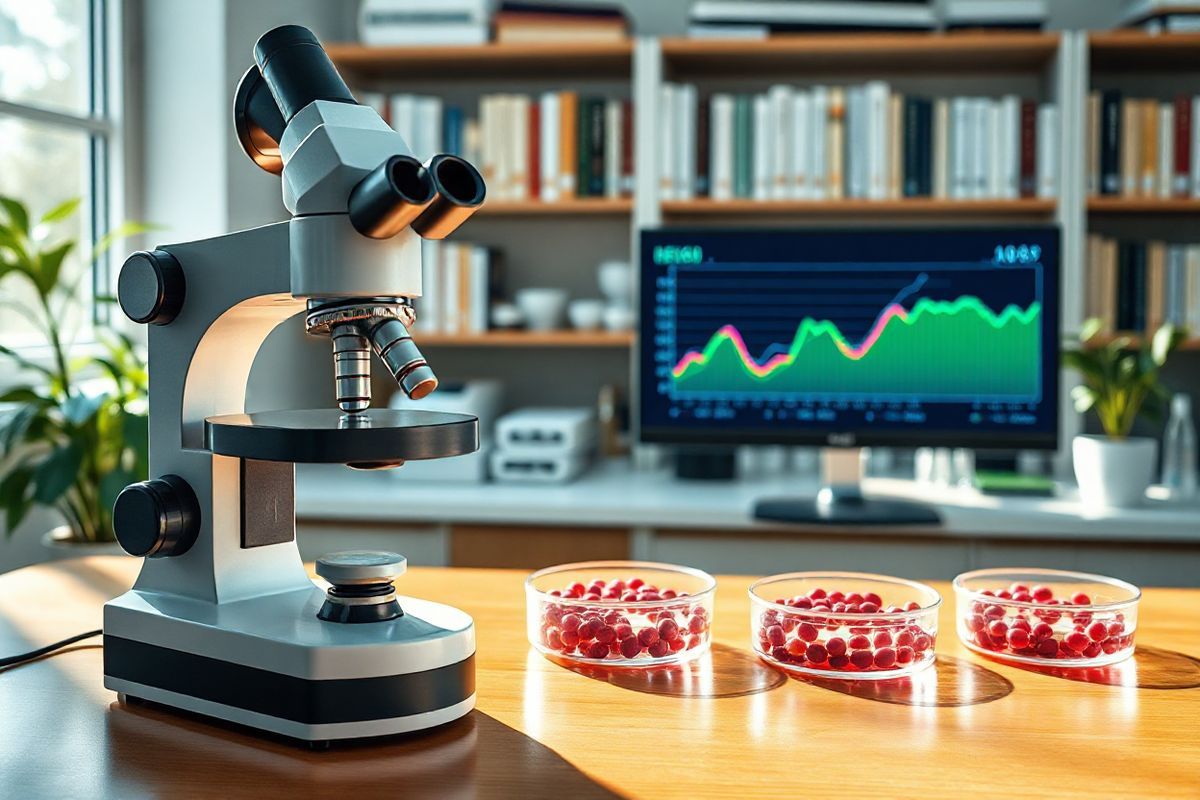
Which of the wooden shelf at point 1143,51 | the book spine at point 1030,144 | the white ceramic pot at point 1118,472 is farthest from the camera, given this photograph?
the book spine at point 1030,144

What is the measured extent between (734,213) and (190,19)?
4.69 ft

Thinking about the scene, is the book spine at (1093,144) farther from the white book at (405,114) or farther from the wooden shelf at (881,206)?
the white book at (405,114)

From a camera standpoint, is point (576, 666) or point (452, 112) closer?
point (576, 666)

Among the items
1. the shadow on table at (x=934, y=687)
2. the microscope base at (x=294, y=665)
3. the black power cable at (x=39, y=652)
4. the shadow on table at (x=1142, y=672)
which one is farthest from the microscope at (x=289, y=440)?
the shadow on table at (x=1142, y=672)

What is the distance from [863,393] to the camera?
8.04 feet

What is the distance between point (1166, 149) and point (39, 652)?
2.64m

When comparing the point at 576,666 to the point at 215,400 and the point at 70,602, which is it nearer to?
the point at 215,400

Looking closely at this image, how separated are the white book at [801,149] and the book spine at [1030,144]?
19.6 inches

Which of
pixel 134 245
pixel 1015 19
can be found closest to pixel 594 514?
pixel 134 245

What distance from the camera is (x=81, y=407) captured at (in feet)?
6.97

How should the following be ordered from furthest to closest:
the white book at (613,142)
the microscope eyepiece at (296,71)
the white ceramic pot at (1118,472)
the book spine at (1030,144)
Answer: the white book at (613,142) → the book spine at (1030,144) → the white ceramic pot at (1118,472) → the microscope eyepiece at (296,71)

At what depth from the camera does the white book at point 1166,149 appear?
2.78 meters

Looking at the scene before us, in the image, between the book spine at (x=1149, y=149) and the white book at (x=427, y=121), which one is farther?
the white book at (x=427, y=121)

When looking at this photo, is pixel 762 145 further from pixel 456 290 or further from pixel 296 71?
pixel 296 71
